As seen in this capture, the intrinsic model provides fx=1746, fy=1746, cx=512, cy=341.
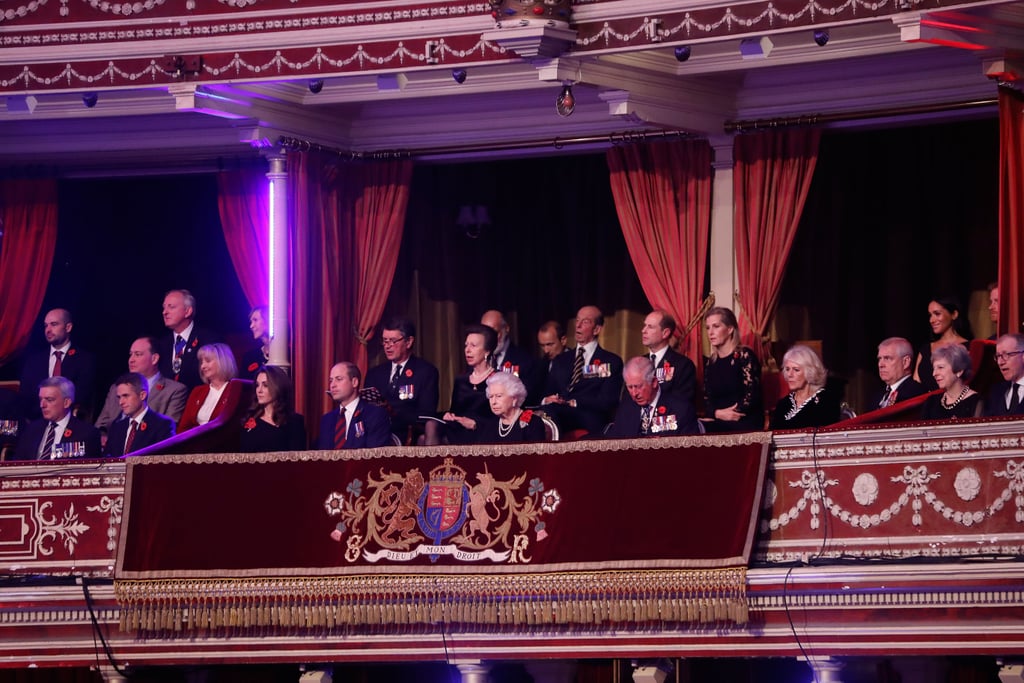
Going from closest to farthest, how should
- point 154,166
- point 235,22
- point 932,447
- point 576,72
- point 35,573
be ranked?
point 932,447, point 35,573, point 576,72, point 235,22, point 154,166

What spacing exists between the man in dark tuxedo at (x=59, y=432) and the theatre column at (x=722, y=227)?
372cm

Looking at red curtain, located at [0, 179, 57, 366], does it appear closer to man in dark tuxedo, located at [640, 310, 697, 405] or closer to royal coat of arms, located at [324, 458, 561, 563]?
royal coat of arms, located at [324, 458, 561, 563]

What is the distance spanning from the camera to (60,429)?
9570 millimetres

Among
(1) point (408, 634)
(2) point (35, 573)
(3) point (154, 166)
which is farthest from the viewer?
(3) point (154, 166)

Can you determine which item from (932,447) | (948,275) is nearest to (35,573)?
(932,447)

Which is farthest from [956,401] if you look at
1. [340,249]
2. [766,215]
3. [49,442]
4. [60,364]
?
[60,364]

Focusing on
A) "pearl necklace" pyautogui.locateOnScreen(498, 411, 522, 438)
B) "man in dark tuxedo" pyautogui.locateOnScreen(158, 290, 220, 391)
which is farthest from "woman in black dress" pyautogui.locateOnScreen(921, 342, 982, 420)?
"man in dark tuxedo" pyautogui.locateOnScreen(158, 290, 220, 391)

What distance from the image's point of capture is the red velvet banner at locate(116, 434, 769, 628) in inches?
314

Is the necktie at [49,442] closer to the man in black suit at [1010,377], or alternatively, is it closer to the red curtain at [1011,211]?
the man in black suit at [1010,377]

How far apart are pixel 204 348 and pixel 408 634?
7.47 feet

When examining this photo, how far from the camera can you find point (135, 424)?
9422mm

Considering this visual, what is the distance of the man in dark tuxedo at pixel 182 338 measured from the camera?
10383 mm

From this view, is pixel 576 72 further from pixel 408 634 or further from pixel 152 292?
pixel 152 292

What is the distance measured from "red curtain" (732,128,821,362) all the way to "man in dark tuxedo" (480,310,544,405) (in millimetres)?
1273
